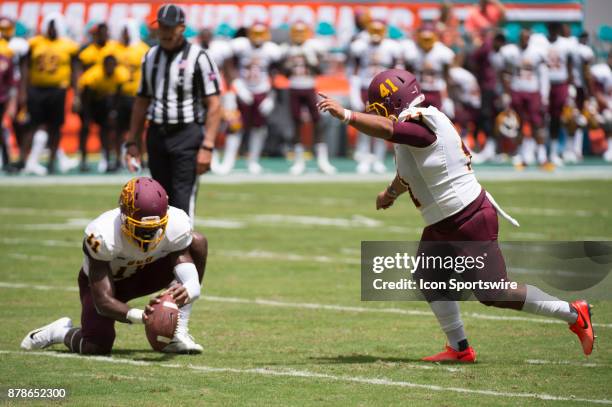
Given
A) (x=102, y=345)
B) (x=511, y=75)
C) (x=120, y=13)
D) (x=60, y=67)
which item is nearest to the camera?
(x=102, y=345)

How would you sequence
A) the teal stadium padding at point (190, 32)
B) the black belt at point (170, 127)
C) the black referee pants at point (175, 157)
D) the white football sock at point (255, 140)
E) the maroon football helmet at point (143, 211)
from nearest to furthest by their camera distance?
Answer: the maroon football helmet at point (143, 211) → the black referee pants at point (175, 157) → the black belt at point (170, 127) → the white football sock at point (255, 140) → the teal stadium padding at point (190, 32)

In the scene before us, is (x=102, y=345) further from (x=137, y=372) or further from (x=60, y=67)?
→ (x=60, y=67)

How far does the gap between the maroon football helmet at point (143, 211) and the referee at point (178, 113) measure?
1.70 m

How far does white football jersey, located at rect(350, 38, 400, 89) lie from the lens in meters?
20.0

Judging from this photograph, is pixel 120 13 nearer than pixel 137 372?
No

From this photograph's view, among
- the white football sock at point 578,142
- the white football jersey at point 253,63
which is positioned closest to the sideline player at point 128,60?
the white football jersey at point 253,63

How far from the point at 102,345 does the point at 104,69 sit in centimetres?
1240

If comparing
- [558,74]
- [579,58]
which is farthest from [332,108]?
[579,58]

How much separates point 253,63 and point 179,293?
13437mm

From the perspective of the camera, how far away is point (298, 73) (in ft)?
65.4

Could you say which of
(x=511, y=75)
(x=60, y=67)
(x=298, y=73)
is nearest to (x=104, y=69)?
(x=60, y=67)

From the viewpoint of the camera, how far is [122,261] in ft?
22.6
